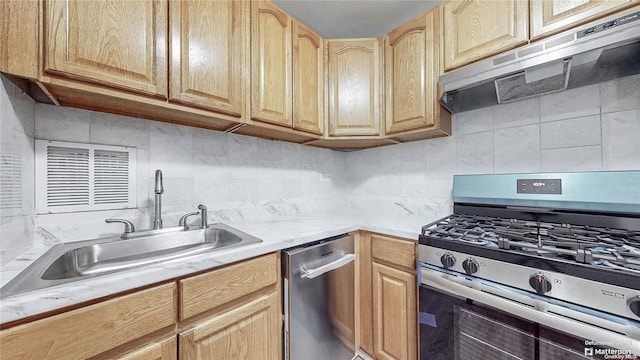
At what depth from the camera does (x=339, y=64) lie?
5.50 ft

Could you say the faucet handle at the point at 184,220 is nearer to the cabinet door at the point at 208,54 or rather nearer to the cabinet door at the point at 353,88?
the cabinet door at the point at 208,54

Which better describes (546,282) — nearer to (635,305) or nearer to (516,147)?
(635,305)

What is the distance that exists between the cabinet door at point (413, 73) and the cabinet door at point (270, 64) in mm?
691

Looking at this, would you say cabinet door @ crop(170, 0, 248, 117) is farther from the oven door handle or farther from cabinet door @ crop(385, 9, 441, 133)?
the oven door handle

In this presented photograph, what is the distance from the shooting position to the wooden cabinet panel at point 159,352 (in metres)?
0.70

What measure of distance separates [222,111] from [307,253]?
829 millimetres

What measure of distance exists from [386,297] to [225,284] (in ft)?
2.98

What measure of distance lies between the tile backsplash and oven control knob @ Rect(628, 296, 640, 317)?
0.82m

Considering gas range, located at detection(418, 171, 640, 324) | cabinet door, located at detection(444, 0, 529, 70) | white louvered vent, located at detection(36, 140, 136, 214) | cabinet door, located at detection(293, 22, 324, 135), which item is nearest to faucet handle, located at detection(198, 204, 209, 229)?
white louvered vent, located at detection(36, 140, 136, 214)

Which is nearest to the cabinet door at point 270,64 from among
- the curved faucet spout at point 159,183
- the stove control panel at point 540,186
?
the curved faucet spout at point 159,183

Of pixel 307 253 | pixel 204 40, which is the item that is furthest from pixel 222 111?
pixel 307 253

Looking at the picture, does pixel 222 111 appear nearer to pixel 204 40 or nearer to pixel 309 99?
pixel 204 40

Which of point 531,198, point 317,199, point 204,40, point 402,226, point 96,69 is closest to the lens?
point 96,69

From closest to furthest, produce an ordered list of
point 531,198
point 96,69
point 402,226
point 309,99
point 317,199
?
1. point 96,69
2. point 531,198
3. point 402,226
4. point 309,99
5. point 317,199
